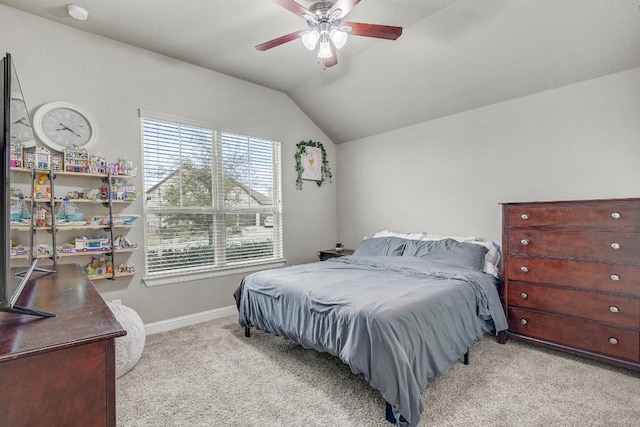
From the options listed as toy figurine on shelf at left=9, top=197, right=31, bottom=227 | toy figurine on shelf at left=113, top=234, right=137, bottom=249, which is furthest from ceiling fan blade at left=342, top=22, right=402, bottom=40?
toy figurine on shelf at left=9, top=197, right=31, bottom=227

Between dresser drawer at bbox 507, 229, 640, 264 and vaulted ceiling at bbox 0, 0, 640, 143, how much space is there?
141 centimetres

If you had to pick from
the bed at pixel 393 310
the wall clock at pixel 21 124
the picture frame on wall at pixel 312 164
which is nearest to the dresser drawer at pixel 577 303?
the bed at pixel 393 310

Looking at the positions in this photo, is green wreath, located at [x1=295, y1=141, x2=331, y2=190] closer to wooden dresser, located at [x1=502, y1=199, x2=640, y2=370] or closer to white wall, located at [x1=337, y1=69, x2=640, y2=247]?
white wall, located at [x1=337, y1=69, x2=640, y2=247]

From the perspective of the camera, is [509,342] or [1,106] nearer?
[1,106]

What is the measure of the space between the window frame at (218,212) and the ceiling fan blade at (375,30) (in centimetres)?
203

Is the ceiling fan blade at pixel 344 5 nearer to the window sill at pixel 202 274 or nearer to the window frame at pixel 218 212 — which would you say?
the window frame at pixel 218 212

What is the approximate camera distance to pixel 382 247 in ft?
12.1

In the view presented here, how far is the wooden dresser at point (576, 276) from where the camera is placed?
2.20 meters

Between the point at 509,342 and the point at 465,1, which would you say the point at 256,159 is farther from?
the point at 509,342

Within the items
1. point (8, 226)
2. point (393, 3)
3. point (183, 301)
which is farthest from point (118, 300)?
point (393, 3)

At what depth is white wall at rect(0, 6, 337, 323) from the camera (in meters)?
2.59

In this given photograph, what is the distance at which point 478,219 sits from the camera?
3404mm

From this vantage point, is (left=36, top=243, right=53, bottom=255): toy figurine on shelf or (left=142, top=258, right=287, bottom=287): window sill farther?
(left=142, top=258, right=287, bottom=287): window sill

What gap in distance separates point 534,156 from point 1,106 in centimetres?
367
